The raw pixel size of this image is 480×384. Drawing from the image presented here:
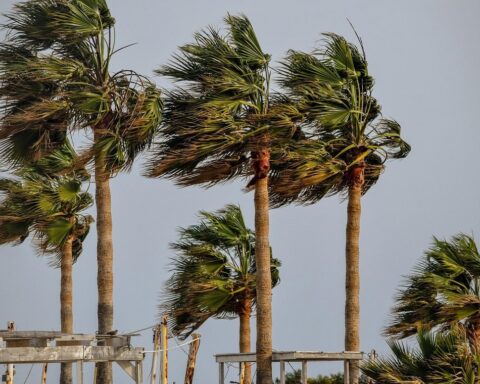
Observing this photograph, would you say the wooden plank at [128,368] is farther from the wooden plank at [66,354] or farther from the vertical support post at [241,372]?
the vertical support post at [241,372]

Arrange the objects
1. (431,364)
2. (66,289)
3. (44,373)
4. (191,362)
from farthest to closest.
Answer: (66,289) → (44,373) → (191,362) → (431,364)

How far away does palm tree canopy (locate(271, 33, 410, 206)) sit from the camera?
34.8 meters

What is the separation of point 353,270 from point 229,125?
14.5 feet

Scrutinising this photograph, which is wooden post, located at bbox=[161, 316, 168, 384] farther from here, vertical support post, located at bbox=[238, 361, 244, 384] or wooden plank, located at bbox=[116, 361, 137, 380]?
vertical support post, located at bbox=[238, 361, 244, 384]

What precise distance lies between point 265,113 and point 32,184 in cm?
902

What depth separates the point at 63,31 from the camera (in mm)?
33875

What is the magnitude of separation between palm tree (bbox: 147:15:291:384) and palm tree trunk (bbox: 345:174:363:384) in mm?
2005

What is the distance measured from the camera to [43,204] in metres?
40.5

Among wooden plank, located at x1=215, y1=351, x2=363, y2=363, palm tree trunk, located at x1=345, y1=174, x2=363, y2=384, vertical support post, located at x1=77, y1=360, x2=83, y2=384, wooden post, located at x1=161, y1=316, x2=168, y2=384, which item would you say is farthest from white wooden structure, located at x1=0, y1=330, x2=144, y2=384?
palm tree trunk, located at x1=345, y1=174, x2=363, y2=384

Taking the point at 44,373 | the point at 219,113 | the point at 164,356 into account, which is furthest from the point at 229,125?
the point at 44,373

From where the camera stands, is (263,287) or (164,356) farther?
(263,287)

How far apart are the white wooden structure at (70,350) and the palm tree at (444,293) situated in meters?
8.39

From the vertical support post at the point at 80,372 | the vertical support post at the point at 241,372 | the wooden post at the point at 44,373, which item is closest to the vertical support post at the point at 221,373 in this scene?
the vertical support post at the point at 241,372

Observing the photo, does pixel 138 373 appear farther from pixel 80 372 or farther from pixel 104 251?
pixel 104 251
